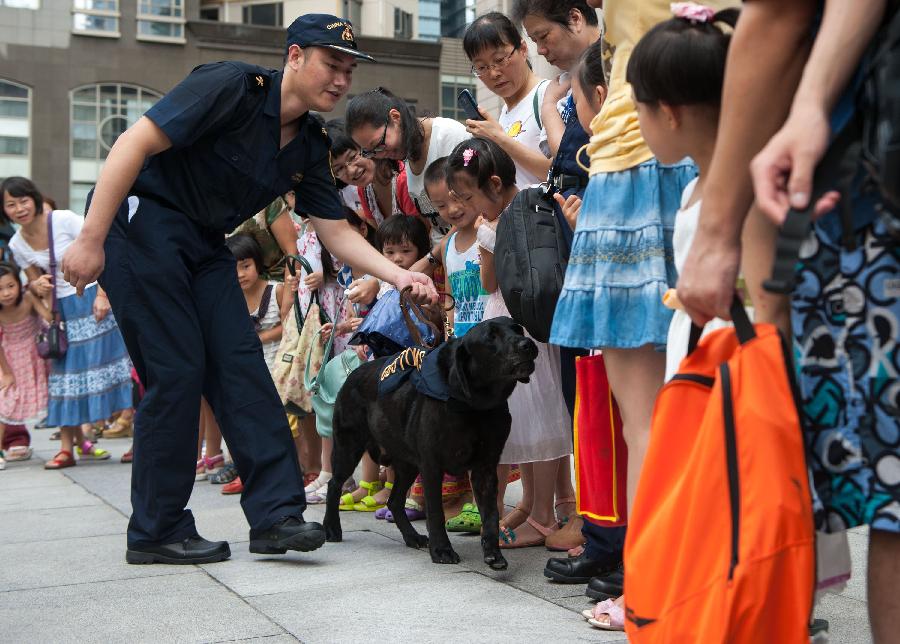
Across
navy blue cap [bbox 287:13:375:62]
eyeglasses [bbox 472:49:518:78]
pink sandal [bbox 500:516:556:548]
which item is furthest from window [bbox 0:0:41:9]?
pink sandal [bbox 500:516:556:548]

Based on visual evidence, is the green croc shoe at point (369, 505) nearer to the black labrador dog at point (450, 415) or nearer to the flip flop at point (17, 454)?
the black labrador dog at point (450, 415)

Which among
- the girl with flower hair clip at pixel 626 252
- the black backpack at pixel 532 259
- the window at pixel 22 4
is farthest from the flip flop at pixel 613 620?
the window at pixel 22 4

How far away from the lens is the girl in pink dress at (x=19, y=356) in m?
8.67

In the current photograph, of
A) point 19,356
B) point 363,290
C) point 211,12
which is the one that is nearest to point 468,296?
point 363,290

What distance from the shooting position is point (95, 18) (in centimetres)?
3778

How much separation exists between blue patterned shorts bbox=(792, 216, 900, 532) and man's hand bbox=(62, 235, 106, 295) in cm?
312

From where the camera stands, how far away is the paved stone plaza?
10.8 ft

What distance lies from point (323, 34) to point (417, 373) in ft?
4.63

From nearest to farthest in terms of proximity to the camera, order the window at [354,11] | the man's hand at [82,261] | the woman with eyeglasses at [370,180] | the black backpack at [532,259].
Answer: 1. the black backpack at [532,259]
2. the man's hand at [82,261]
3. the woman with eyeglasses at [370,180]
4. the window at [354,11]

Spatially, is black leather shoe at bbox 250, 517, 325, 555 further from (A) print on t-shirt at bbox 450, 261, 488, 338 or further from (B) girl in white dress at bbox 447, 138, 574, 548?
(A) print on t-shirt at bbox 450, 261, 488, 338

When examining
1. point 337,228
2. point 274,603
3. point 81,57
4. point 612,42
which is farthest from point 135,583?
point 81,57

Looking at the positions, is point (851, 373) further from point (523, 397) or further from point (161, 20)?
point (161, 20)

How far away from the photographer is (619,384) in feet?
9.98

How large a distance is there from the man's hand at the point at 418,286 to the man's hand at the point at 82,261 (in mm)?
1170
